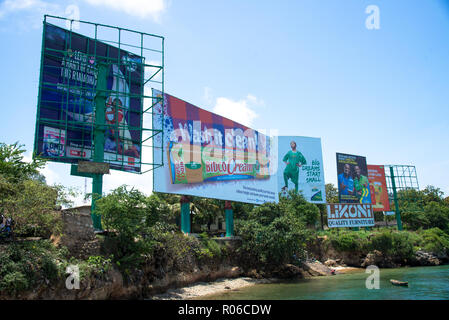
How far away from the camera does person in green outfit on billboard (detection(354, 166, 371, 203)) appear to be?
45.3m

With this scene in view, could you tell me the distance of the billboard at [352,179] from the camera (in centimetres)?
4419

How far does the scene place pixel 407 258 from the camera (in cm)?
3859

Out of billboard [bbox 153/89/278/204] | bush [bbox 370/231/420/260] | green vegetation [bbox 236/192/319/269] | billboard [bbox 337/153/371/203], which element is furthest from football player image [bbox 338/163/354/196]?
green vegetation [bbox 236/192/319/269]

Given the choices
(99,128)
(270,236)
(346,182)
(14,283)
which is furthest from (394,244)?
(14,283)

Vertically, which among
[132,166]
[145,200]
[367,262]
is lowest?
[367,262]

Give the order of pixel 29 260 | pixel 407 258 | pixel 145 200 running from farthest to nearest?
pixel 407 258, pixel 145 200, pixel 29 260

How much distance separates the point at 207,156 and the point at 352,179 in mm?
24138

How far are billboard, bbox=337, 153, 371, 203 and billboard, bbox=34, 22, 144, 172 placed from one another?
28.6 m

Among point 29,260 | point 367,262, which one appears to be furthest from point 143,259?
point 367,262

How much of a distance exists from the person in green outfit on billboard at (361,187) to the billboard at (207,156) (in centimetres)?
1468

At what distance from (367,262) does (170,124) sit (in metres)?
24.6

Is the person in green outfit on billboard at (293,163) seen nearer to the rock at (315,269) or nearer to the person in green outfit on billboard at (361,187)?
the person in green outfit on billboard at (361,187)

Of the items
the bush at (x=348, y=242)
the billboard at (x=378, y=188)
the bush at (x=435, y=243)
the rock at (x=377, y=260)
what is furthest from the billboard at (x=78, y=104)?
the billboard at (x=378, y=188)
